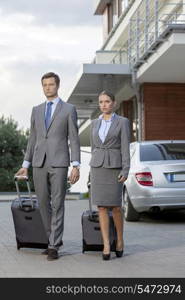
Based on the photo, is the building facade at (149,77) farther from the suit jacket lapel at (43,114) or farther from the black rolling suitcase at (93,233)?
the black rolling suitcase at (93,233)

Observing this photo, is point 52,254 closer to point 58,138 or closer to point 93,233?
point 93,233

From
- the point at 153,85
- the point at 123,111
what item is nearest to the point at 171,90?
the point at 153,85

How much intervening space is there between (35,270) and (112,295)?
1.65 m

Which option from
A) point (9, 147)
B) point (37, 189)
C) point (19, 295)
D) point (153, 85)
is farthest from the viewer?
point (9, 147)

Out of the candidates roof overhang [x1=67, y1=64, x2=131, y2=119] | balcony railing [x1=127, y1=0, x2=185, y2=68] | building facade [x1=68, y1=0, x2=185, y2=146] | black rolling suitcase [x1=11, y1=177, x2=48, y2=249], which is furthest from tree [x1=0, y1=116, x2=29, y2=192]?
black rolling suitcase [x1=11, y1=177, x2=48, y2=249]

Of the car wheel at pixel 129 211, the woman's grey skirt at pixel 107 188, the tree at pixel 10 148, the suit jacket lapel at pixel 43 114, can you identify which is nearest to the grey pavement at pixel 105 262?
the woman's grey skirt at pixel 107 188

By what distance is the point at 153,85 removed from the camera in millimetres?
23688

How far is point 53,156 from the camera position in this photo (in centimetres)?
782

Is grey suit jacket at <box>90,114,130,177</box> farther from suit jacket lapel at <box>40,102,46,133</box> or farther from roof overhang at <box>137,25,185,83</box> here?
roof overhang at <box>137,25,185,83</box>

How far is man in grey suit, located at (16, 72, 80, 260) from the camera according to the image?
7809mm

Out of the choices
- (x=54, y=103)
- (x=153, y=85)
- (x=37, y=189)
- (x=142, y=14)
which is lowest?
(x=37, y=189)

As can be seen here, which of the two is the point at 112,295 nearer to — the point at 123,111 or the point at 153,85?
the point at 153,85

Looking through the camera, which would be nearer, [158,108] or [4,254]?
[4,254]

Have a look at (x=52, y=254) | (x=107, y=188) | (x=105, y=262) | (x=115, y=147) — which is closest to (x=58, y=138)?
(x=115, y=147)
